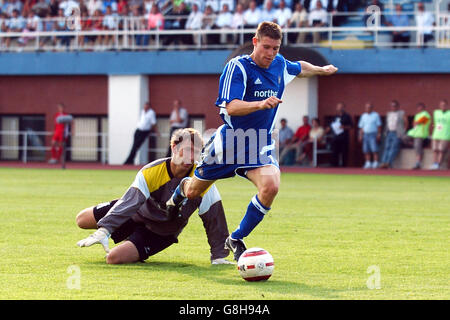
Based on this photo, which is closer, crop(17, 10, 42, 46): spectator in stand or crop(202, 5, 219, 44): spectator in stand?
crop(202, 5, 219, 44): spectator in stand

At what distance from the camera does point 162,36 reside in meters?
34.8

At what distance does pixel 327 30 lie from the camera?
30875 millimetres

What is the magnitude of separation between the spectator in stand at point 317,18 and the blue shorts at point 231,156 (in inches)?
888

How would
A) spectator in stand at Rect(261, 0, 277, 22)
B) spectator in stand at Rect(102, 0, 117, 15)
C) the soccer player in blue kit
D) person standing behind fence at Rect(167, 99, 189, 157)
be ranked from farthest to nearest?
spectator in stand at Rect(102, 0, 117, 15)
person standing behind fence at Rect(167, 99, 189, 157)
spectator in stand at Rect(261, 0, 277, 22)
the soccer player in blue kit

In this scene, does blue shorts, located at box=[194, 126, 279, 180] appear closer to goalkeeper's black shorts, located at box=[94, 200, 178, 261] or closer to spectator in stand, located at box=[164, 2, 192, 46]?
goalkeeper's black shorts, located at box=[94, 200, 178, 261]

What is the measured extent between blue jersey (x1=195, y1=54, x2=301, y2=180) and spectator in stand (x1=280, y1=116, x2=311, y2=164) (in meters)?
22.1

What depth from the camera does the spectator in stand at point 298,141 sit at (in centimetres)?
3183

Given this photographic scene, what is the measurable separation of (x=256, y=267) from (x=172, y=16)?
85.4 ft

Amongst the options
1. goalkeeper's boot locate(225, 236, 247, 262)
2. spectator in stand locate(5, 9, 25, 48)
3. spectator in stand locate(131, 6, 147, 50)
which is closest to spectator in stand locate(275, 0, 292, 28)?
spectator in stand locate(131, 6, 147, 50)

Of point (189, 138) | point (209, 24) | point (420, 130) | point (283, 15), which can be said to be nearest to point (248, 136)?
point (189, 138)

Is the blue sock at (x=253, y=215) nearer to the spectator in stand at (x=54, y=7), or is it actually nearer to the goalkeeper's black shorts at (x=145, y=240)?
the goalkeeper's black shorts at (x=145, y=240)

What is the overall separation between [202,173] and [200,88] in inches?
1006

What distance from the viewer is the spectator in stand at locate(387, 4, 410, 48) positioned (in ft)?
103

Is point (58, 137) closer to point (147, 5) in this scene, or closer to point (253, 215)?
point (147, 5)
